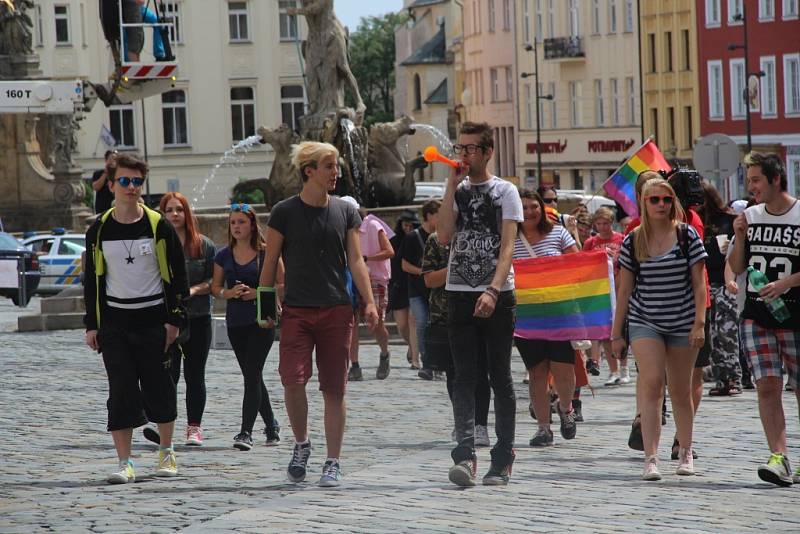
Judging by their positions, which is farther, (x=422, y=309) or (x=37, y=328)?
(x=37, y=328)

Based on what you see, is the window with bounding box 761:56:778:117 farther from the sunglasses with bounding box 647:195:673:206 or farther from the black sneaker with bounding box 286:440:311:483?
the black sneaker with bounding box 286:440:311:483

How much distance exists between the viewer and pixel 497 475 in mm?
10859

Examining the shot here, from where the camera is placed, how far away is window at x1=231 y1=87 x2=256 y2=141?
85.5 m

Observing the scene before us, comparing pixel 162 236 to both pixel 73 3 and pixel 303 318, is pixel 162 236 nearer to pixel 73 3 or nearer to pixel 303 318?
pixel 303 318

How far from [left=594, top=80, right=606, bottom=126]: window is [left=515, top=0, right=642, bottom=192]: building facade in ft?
0.15

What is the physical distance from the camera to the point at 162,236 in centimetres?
1117

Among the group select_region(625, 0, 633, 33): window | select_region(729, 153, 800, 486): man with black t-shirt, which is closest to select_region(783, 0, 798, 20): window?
select_region(625, 0, 633, 33): window

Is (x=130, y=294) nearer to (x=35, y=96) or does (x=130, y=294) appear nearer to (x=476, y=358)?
(x=476, y=358)

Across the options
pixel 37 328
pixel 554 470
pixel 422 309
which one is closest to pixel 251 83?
pixel 37 328

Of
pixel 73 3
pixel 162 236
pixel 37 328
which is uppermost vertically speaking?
pixel 73 3

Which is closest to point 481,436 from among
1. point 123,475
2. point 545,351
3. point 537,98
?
point 545,351

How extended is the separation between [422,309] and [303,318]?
9.00m

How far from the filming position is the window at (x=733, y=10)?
7400 centimetres

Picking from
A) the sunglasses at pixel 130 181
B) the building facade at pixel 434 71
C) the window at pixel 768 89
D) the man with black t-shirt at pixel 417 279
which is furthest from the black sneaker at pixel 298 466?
the building facade at pixel 434 71
